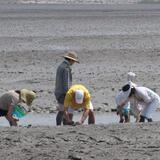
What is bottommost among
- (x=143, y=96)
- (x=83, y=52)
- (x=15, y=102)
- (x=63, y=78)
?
(x=15, y=102)

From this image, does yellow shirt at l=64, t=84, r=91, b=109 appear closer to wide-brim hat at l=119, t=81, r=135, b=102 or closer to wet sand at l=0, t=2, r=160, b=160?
wide-brim hat at l=119, t=81, r=135, b=102

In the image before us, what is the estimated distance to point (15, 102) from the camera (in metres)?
16.5

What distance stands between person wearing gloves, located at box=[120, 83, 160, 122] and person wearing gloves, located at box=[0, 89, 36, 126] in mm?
1960

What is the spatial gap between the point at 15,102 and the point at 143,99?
261 cm

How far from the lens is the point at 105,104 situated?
21859 millimetres

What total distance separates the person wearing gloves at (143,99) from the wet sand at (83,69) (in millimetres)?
1850

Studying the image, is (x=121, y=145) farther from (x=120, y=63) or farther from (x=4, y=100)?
(x=120, y=63)

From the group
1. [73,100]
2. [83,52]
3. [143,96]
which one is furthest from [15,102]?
→ [83,52]

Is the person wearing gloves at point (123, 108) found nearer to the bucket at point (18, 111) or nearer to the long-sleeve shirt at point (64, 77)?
the long-sleeve shirt at point (64, 77)

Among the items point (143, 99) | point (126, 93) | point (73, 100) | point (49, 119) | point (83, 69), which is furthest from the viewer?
point (83, 69)

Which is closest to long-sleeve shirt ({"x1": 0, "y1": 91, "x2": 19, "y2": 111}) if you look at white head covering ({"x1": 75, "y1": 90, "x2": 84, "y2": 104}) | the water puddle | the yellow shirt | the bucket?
the bucket

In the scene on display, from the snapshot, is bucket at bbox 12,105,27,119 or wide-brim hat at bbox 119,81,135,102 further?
wide-brim hat at bbox 119,81,135,102

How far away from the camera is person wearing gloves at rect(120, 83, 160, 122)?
1745 cm

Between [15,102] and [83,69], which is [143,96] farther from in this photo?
[83,69]
